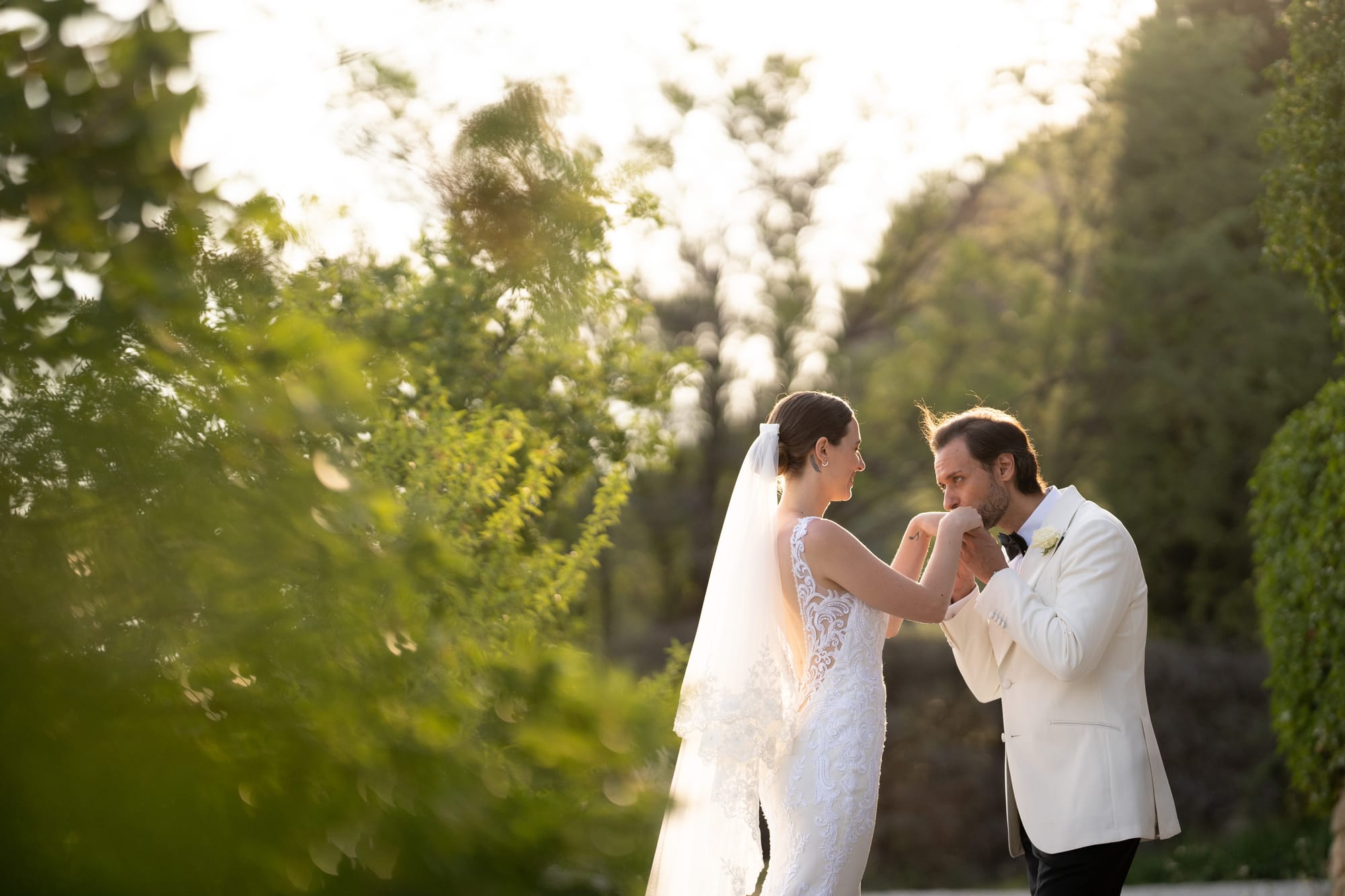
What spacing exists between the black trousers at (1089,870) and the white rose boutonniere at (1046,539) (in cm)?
87

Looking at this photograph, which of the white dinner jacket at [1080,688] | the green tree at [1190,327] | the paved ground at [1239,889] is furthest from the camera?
the green tree at [1190,327]

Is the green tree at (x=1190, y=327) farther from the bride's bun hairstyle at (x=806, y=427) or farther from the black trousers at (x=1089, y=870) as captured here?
the black trousers at (x=1089, y=870)

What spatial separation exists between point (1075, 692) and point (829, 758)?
0.82m

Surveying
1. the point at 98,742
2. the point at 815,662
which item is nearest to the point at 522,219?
the point at 98,742

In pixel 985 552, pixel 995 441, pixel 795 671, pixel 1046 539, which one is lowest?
pixel 795 671

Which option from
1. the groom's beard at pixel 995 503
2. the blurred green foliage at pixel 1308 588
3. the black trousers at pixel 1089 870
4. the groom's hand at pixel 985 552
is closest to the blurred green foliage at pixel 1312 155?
the blurred green foliage at pixel 1308 588

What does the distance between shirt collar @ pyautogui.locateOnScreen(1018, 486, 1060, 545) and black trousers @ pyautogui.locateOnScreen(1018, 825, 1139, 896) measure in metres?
0.94

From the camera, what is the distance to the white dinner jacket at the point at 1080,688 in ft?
11.3

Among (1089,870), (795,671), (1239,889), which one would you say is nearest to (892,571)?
(795,671)

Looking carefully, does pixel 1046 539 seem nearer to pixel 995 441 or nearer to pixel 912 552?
pixel 995 441

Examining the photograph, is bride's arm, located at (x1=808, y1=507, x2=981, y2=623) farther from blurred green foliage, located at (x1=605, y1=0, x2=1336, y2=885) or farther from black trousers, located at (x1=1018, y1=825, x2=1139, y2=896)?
blurred green foliage, located at (x1=605, y1=0, x2=1336, y2=885)

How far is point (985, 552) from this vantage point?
383 cm

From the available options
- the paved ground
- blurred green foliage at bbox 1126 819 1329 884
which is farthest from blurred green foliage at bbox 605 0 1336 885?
the paved ground

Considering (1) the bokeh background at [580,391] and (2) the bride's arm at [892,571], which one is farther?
(2) the bride's arm at [892,571]
